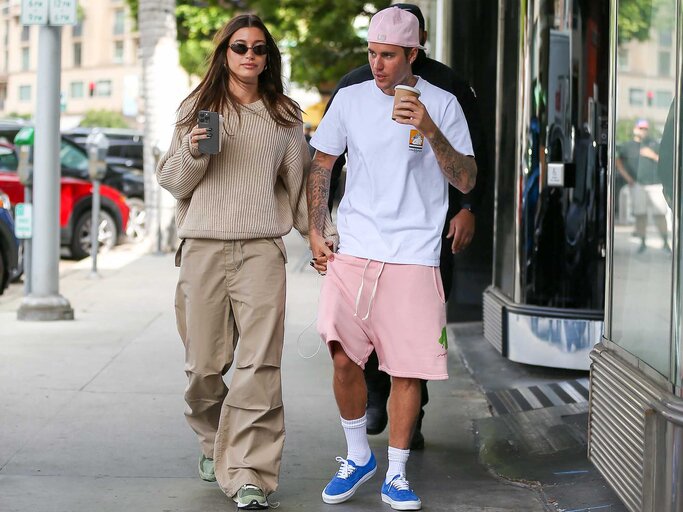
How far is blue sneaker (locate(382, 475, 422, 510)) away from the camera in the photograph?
4484 mm

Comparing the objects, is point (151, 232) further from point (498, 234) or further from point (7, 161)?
point (498, 234)

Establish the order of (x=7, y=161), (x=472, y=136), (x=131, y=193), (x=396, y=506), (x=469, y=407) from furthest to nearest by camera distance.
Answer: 1. (x=131, y=193)
2. (x=7, y=161)
3. (x=469, y=407)
4. (x=472, y=136)
5. (x=396, y=506)

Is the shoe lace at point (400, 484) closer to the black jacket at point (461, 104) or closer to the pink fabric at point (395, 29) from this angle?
the black jacket at point (461, 104)

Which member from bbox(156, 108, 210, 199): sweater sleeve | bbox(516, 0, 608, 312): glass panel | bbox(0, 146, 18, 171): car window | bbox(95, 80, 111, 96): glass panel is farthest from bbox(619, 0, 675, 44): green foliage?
bbox(95, 80, 111, 96): glass panel

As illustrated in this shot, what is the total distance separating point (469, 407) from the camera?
6.47m

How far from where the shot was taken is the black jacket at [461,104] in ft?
16.7

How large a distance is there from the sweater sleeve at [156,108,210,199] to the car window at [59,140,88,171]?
41.8 feet

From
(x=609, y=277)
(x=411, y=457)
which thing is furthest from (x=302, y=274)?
(x=609, y=277)

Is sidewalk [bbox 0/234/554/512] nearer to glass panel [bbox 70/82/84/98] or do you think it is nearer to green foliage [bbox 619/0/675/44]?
green foliage [bbox 619/0/675/44]

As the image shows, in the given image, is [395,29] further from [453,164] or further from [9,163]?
[9,163]

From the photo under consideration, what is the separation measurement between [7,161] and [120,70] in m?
60.0

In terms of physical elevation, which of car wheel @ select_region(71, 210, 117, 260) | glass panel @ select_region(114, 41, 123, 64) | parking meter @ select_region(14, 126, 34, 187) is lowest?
car wheel @ select_region(71, 210, 117, 260)

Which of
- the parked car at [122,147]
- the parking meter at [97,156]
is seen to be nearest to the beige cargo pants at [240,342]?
the parking meter at [97,156]

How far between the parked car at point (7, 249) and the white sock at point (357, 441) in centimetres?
706
